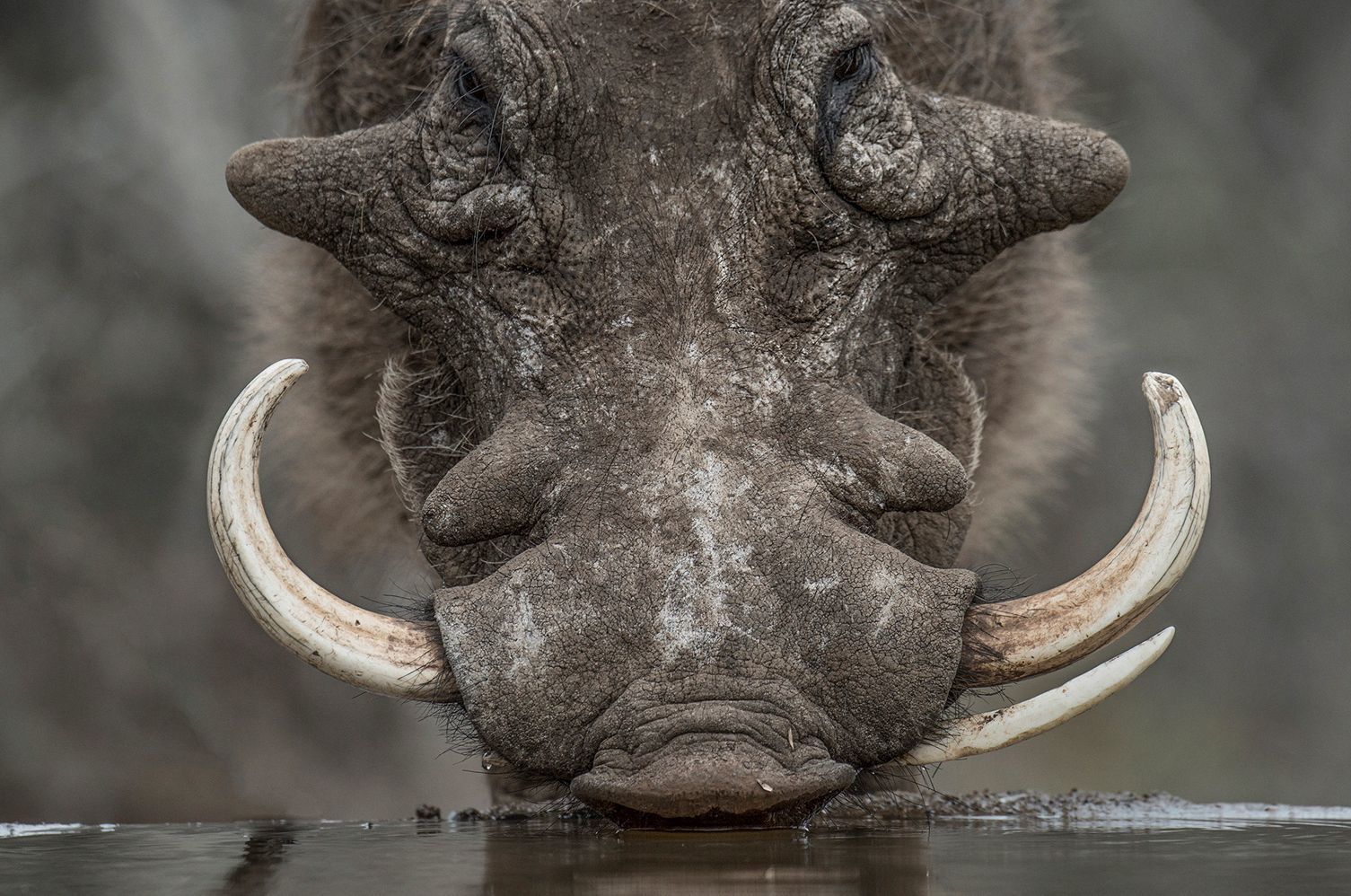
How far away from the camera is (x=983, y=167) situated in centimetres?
258

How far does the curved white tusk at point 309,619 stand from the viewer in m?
2.14

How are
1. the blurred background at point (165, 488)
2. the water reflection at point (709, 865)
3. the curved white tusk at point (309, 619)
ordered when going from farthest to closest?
1. the blurred background at point (165, 488)
2. the curved white tusk at point (309, 619)
3. the water reflection at point (709, 865)

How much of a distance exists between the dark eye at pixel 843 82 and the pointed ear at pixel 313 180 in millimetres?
601

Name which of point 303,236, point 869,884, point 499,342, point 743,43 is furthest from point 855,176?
point 869,884

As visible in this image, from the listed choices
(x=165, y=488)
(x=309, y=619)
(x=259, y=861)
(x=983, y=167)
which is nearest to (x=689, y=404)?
(x=309, y=619)

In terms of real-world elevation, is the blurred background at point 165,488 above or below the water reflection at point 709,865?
above

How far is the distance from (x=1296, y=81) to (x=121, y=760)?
4581mm

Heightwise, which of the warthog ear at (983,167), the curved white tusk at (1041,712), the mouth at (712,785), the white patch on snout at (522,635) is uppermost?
the warthog ear at (983,167)

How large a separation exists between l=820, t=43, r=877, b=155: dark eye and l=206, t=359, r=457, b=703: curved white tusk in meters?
0.86

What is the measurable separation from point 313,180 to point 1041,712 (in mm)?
1254

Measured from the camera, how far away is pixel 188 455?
193 inches

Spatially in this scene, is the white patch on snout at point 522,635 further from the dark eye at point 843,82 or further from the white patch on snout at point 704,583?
the dark eye at point 843,82

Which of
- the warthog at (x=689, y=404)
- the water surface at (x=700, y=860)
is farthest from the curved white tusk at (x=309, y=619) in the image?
the water surface at (x=700, y=860)

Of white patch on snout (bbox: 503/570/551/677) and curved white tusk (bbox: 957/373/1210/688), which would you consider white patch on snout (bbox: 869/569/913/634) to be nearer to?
curved white tusk (bbox: 957/373/1210/688)
